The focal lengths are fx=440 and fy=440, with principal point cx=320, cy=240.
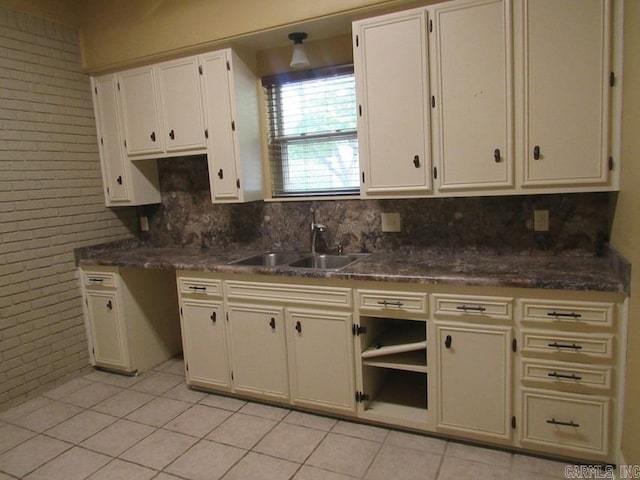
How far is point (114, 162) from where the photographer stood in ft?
11.3

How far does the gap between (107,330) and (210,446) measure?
1.46 meters

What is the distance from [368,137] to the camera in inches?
99.4

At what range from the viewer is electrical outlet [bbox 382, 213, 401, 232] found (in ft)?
9.32

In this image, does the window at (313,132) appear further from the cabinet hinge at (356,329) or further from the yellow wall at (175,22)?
the cabinet hinge at (356,329)

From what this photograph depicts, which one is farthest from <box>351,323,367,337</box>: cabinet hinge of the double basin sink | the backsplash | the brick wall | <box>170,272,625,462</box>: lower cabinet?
the brick wall

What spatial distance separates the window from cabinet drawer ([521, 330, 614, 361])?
145cm

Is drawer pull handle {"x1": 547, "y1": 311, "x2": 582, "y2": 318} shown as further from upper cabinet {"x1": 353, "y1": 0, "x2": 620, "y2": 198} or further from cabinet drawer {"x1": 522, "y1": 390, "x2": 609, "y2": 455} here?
upper cabinet {"x1": 353, "y1": 0, "x2": 620, "y2": 198}

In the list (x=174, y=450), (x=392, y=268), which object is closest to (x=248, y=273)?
(x=392, y=268)

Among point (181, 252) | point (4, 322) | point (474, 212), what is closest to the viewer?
point (474, 212)

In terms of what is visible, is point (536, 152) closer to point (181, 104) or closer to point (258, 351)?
point (258, 351)

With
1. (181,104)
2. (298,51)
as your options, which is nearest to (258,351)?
(181,104)

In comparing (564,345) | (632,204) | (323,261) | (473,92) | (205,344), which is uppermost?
(473,92)

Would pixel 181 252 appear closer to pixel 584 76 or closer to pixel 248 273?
pixel 248 273

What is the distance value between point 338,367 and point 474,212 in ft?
3.99
